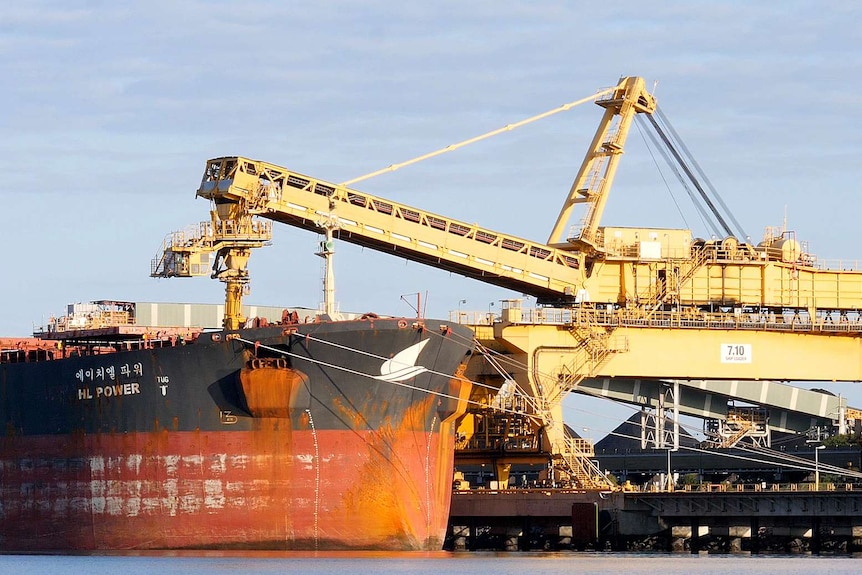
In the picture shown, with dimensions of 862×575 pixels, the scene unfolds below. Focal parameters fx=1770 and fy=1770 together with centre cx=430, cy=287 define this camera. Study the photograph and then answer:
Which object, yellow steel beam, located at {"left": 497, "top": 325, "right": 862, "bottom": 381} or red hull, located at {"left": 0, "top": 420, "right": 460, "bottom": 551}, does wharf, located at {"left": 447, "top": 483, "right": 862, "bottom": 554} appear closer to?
yellow steel beam, located at {"left": 497, "top": 325, "right": 862, "bottom": 381}

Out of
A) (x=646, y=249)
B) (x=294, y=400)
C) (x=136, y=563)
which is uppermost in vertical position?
(x=646, y=249)

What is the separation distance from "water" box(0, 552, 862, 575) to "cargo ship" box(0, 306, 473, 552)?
82 centimetres

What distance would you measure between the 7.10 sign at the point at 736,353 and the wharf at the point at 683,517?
4120 millimetres

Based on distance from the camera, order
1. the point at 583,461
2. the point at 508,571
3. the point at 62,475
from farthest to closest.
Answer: the point at 583,461 → the point at 62,475 → the point at 508,571

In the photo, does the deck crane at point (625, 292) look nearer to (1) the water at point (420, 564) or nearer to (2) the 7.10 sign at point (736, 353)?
(2) the 7.10 sign at point (736, 353)

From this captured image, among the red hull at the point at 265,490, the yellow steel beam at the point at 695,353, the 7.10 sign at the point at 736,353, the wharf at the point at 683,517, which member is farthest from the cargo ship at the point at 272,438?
the 7.10 sign at the point at 736,353

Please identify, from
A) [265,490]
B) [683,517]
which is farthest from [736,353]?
[265,490]

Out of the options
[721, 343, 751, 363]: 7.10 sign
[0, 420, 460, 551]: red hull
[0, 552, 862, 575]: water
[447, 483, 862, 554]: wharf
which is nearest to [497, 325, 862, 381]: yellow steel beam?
[721, 343, 751, 363]: 7.10 sign

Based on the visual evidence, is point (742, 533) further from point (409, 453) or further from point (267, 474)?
point (267, 474)

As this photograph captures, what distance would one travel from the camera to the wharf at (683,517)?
5200 centimetres

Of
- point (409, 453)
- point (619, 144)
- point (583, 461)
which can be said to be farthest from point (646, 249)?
point (409, 453)

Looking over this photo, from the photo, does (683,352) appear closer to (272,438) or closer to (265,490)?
(272,438)

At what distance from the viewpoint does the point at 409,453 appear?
4941 centimetres

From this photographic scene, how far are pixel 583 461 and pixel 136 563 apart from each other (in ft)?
53.7
